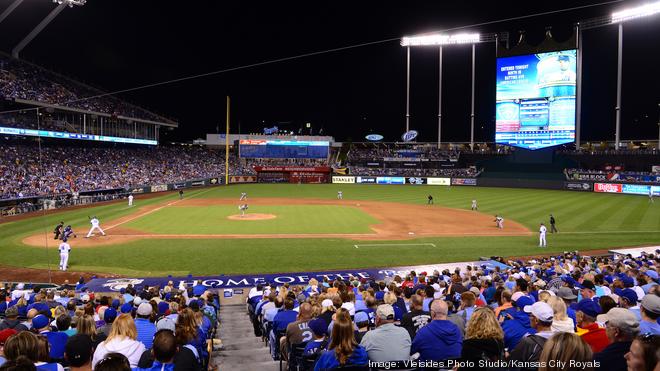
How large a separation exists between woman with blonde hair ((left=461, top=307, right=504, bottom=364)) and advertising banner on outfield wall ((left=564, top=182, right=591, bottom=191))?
6342 cm

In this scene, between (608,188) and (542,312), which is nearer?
(542,312)

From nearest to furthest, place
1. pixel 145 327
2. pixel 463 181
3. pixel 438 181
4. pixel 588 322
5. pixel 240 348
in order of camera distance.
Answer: pixel 588 322 → pixel 145 327 → pixel 240 348 → pixel 463 181 → pixel 438 181

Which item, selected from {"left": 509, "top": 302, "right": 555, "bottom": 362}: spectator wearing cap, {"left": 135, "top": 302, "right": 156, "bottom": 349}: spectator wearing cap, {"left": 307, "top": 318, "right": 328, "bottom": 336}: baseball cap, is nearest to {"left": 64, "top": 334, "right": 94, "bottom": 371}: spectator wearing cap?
{"left": 135, "top": 302, "right": 156, "bottom": 349}: spectator wearing cap

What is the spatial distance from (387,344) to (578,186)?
63.9m

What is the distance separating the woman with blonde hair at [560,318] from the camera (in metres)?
4.63

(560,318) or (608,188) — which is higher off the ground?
(560,318)

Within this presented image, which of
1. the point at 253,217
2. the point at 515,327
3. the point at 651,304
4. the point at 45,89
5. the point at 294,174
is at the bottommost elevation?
the point at 253,217

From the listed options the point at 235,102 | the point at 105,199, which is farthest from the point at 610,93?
the point at 105,199

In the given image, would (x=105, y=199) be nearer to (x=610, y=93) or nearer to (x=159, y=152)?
(x=159, y=152)

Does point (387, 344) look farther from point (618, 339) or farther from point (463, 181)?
point (463, 181)

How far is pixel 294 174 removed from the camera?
80500 millimetres

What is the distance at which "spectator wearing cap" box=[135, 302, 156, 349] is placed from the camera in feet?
18.9

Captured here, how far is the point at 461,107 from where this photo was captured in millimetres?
94000

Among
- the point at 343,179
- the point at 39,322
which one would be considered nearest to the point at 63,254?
the point at 39,322
